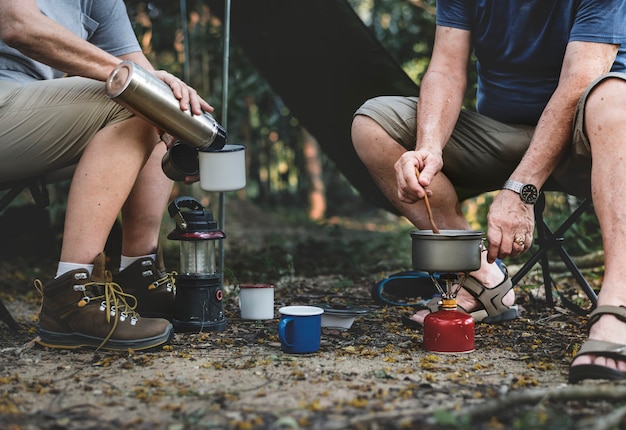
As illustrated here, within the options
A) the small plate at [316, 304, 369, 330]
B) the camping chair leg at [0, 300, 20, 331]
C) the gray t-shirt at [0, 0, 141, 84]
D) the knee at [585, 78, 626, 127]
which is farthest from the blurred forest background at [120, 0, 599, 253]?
the knee at [585, 78, 626, 127]

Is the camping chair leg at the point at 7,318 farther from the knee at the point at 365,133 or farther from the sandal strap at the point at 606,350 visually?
the sandal strap at the point at 606,350

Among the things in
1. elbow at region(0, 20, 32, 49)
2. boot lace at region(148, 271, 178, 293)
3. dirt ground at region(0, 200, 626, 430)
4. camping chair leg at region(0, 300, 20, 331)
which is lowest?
dirt ground at region(0, 200, 626, 430)

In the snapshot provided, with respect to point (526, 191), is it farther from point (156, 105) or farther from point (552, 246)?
point (156, 105)

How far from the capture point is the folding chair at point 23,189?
7.27ft

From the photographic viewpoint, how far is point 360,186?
3281mm

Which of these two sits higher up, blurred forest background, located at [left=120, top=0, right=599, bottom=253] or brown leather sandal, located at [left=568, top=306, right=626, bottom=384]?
blurred forest background, located at [left=120, top=0, right=599, bottom=253]

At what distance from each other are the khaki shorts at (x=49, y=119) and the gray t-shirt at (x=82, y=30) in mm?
124

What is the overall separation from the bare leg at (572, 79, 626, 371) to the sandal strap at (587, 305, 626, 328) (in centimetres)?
1

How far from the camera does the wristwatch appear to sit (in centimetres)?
191

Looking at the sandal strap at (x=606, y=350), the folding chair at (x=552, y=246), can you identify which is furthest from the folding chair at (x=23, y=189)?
the sandal strap at (x=606, y=350)

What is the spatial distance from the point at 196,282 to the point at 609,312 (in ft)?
3.78

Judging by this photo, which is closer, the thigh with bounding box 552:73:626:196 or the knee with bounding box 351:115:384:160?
the thigh with bounding box 552:73:626:196

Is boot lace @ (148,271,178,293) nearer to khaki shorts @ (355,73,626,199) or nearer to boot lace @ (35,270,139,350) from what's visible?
boot lace @ (35,270,139,350)

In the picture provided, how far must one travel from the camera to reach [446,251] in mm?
1808
